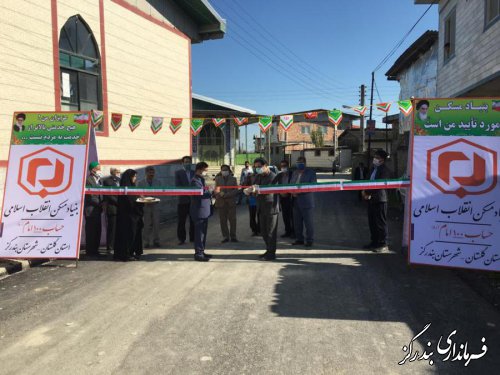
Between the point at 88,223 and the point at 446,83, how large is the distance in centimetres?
1182

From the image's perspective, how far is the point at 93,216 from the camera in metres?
7.39

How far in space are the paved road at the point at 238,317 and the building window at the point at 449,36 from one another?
28.8ft

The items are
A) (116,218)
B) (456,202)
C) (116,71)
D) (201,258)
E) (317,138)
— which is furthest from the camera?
(317,138)

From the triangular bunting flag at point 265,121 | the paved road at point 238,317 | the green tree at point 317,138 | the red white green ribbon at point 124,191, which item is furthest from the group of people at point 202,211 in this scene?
the green tree at point 317,138

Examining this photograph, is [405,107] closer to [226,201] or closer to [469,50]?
[469,50]

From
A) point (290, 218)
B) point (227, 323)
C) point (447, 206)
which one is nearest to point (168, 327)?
point (227, 323)

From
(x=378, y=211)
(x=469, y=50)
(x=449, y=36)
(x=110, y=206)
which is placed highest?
(x=449, y=36)

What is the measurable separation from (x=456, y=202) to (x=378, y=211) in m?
1.71

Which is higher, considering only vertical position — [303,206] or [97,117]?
[97,117]

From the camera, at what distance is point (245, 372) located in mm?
3291

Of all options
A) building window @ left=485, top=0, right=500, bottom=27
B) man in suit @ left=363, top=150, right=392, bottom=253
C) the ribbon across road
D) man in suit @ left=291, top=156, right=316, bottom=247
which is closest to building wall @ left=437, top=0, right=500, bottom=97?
building window @ left=485, top=0, right=500, bottom=27

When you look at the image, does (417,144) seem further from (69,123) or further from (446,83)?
(446,83)

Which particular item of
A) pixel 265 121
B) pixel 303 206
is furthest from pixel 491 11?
pixel 303 206

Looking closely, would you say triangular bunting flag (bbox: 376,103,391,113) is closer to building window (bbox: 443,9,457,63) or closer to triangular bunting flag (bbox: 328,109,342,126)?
triangular bunting flag (bbox: 328,109,342,126)
